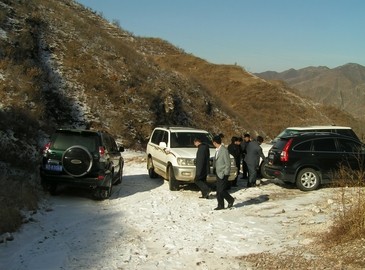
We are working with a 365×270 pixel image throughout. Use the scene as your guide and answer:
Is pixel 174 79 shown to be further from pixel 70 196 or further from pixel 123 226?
pixel 123 226

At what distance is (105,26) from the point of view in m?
46.9

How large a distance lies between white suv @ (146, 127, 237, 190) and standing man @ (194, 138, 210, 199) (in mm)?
878

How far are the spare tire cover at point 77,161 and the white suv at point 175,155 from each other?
2927 mm

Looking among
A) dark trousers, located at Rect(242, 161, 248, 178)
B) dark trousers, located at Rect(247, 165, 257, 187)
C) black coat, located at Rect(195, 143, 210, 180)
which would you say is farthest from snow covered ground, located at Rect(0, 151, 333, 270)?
dark trousers, located at Rect(242, 161, 248, 178)

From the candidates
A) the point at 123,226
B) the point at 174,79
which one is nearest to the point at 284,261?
the point at 123,226

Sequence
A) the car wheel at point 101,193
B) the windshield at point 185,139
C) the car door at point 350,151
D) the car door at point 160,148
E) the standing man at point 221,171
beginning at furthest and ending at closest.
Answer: the windshield at point 185,139, the car door at point 160,148, the car door at point 350,151, the car wheel at point 101,193, the standing man at point 221,171

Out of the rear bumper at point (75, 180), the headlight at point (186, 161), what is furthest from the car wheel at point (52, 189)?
the headlight at point (186, 161)

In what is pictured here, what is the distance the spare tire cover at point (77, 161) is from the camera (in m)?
11.4

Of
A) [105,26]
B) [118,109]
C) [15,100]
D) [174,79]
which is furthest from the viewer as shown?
[105,26]

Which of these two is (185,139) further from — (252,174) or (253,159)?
(252,174)

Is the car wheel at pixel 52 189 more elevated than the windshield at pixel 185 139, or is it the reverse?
the windshield at pixel 185 139

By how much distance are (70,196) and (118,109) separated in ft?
51.9

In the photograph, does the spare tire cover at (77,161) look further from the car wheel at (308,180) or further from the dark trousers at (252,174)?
the car wheel at (308,180)

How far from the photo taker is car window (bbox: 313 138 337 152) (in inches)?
555
